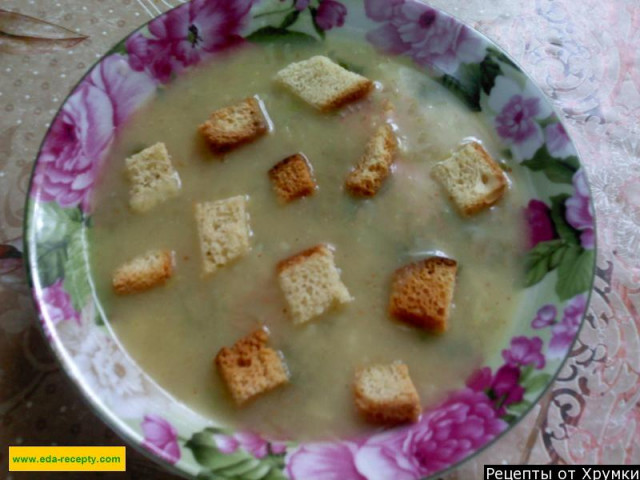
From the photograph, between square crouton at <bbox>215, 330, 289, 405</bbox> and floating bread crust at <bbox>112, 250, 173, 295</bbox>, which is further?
floating bread crust at <bbox>112, 250, 173, 295</bbox>

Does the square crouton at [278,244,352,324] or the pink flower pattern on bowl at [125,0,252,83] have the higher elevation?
the pink flower pattern on bowl at [125,0,252,83]

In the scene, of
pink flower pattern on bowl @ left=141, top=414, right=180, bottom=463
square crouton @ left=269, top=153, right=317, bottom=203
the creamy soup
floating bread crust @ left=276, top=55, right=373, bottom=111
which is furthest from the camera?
floating bread crust @ left=276, top=55, right=373, bottom=111

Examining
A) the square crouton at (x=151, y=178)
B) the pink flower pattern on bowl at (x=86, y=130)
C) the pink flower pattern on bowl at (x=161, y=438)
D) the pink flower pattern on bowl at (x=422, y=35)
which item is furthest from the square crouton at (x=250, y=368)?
the pink flower pattern on bowl at (x=422, y=35)

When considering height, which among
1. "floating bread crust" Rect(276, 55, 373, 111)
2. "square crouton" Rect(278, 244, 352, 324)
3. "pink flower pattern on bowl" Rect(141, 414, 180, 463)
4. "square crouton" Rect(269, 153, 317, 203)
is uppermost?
"floating bread crust" Rect(276, 55, 373, 111)

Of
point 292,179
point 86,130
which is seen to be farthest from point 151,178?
point 292,179

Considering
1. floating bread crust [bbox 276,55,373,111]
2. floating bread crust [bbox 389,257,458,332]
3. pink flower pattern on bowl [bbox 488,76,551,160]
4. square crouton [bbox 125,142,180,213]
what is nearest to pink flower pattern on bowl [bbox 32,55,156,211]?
square crouton [bbox 125,142,180,213]

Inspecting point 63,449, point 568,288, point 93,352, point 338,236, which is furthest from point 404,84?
point 63,449

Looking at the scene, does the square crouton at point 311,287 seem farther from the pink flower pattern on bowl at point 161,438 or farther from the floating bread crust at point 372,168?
the pink flower pattern on bowl at point 161,438

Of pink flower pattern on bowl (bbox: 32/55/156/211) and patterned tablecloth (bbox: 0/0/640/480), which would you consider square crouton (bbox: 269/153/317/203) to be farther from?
patterned tablecloth (bbox: 0/0/640/480)
